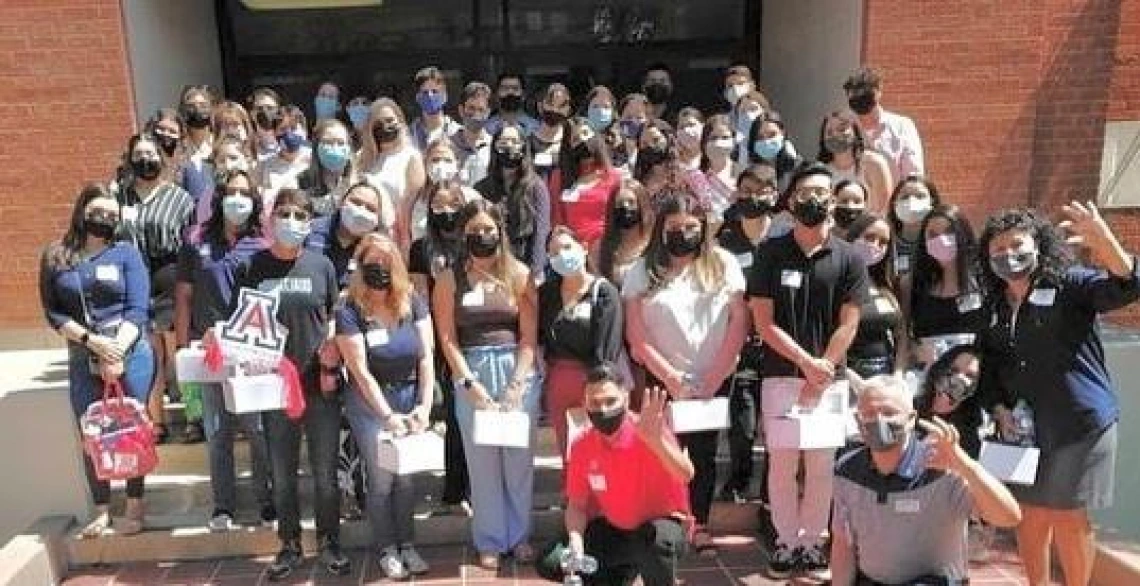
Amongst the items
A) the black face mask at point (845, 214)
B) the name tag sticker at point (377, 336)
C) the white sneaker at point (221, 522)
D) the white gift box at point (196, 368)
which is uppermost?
the black face mask at point (845, 214)

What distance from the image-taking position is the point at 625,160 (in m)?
5.91

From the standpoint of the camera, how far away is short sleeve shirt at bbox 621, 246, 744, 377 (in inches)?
182

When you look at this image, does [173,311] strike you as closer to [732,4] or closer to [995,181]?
[995,181]

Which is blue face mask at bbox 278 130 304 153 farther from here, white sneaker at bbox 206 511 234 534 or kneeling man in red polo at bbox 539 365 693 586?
kneeling man in red polo at bbox 539 365 693 586

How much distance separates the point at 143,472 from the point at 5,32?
13.4 feet

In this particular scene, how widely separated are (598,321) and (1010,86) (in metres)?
4.84

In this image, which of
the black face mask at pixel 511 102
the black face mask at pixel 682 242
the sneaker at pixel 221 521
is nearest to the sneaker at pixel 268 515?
the sneaker at pixel 221 521

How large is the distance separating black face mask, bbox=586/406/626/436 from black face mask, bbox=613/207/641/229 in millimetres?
1165

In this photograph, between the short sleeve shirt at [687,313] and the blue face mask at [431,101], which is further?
the blue face mask at [431,101]

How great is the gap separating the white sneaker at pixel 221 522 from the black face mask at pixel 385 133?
215cm

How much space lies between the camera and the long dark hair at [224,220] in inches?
189

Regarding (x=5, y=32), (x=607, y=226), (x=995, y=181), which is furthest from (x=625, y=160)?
(x=5, y=32)

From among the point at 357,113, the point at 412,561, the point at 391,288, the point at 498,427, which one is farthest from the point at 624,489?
the point at 357,113

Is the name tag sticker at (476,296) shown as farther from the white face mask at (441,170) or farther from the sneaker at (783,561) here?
the sneaker at (783,561)
